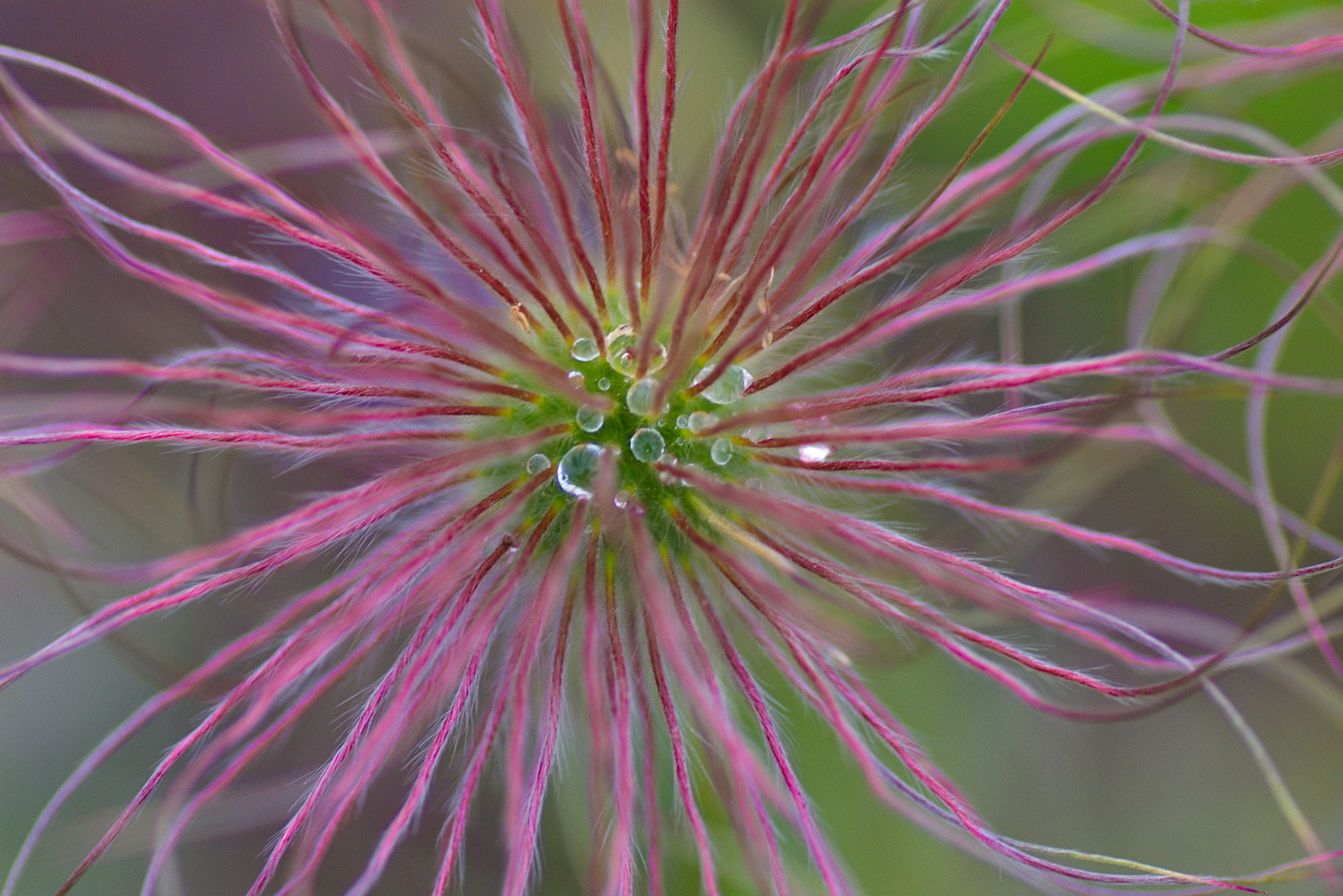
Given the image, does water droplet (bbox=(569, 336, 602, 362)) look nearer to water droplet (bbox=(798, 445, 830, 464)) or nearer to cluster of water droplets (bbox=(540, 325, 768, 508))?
cluster of water droplets (bbox=(540, 325, 768, 508))

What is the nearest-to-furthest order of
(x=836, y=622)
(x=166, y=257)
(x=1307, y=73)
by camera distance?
(x=836, y=622) < (x=166, y=257) < (x=1307, y=73)

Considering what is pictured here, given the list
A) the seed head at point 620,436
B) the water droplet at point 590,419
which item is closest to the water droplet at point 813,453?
the seed head at point 620,436

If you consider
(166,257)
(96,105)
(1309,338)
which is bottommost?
(1309,338)

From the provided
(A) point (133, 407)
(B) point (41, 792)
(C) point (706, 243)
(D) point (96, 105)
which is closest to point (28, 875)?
(B) point (41, 792)

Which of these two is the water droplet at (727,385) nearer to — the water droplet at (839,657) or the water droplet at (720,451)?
the water droplet at (720,451)

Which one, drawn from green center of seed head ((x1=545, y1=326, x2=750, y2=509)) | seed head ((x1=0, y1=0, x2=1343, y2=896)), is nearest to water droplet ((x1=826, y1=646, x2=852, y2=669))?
seed head ((x1=0, y1=0, x2=1343, y2=896))

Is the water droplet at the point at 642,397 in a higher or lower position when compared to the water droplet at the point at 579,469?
higher

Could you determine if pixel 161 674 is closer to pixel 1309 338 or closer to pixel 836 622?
pixel 836 622
